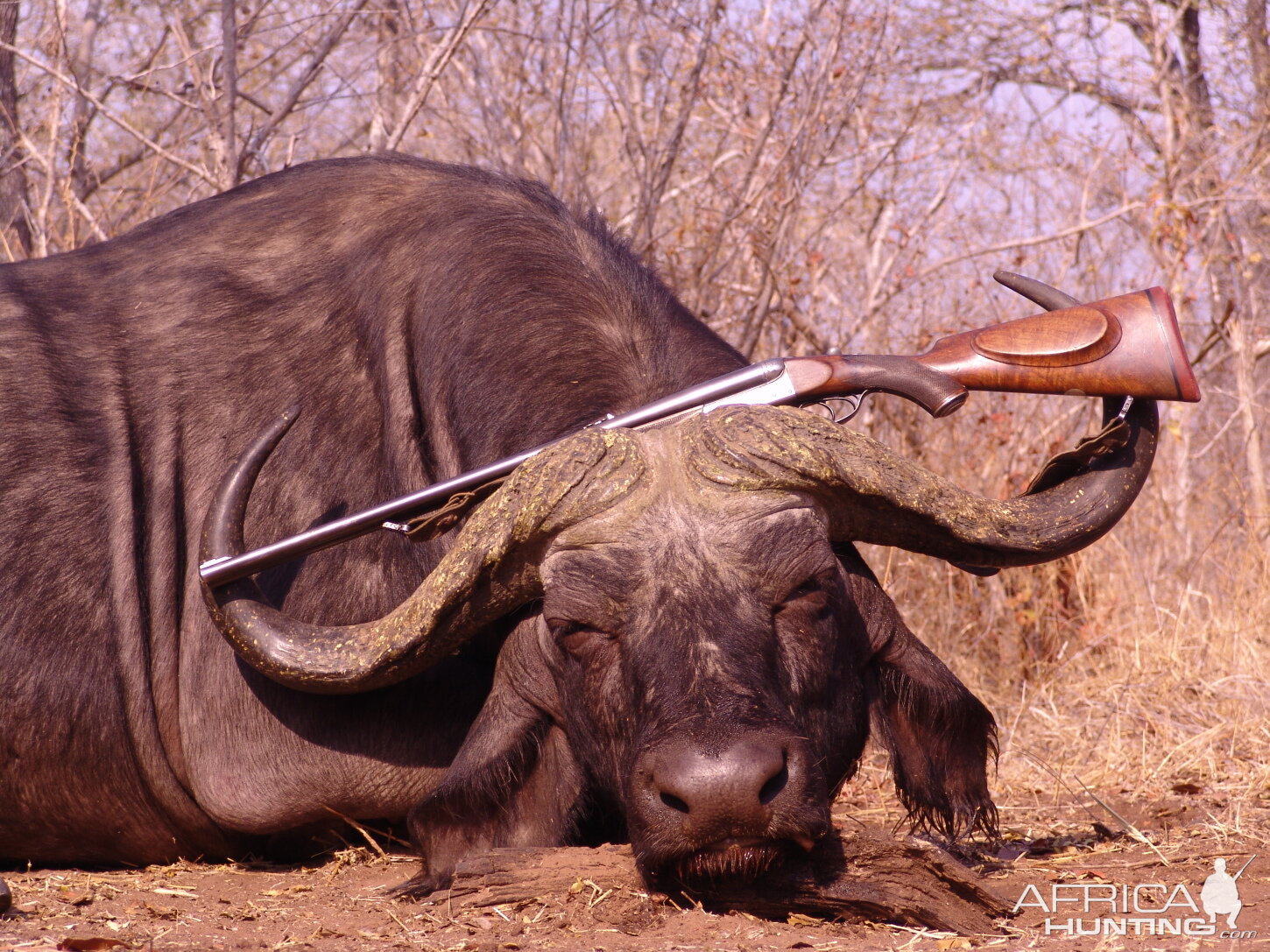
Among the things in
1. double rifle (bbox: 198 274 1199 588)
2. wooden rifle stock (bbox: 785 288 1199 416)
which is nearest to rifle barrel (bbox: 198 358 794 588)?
double rifle (bbox: 198 274 1199 588)

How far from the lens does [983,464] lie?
649cm

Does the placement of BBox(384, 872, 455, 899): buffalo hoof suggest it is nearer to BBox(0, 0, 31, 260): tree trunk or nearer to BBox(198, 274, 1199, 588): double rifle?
BBox(198, 274, 1199, 588): double rifle

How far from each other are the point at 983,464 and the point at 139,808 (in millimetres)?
4136

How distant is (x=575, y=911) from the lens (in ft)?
9.84

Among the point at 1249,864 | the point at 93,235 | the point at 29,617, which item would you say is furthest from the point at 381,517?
the point at 93,235

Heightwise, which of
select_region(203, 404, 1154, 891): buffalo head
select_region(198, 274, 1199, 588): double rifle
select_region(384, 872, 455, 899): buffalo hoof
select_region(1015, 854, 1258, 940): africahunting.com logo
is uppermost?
select_region(198, 274, 1199, 588): double rifle

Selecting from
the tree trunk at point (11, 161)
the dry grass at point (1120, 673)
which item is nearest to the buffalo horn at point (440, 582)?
the dry grass at point (1120, 673)

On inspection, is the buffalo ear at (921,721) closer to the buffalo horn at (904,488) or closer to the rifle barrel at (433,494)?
the buffalo horn at (904,488)

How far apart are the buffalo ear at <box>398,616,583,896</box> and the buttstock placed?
4.17 ft

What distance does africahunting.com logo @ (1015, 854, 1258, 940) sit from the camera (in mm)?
2936

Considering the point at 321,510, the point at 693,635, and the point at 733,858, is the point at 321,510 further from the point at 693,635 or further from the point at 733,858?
the point at 733,858

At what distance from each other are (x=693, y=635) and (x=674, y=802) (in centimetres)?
35

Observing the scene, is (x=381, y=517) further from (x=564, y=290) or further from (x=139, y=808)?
(x=139, y=808)

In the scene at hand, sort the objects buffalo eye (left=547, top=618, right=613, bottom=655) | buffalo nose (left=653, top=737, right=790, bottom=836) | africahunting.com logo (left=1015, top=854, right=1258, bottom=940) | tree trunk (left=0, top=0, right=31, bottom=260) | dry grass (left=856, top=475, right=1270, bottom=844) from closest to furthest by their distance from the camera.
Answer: buffalo nose (left=653, top=737, right=790, bottom=836), africahunting.com logo (left=1015, top=854, right=1258, bottom=940), buffalo eye (left=547, top=618, right=613, bottom=655), dry grass (left=856, top=475, right=1270, bottom=844), tree trunk (left=0, top=0, right=31, bottom=260)
